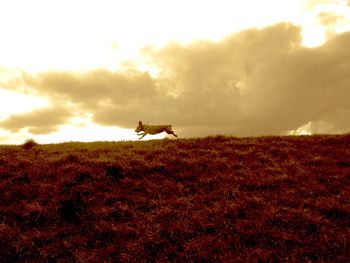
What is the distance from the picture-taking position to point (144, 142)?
2008 centimetres

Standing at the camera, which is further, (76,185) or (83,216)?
(76,185)

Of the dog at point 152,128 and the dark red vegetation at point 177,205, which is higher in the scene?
the dog at point 152,128

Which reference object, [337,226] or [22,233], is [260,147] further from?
[22,233]

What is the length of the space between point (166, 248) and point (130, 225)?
160 centimetres

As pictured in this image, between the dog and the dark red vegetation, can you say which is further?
the dog

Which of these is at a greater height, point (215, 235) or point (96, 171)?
point (96, 171)

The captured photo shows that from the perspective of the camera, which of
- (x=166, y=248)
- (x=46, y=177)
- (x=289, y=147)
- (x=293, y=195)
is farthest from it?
(x=289, y=147)

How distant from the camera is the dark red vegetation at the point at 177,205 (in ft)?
28.9

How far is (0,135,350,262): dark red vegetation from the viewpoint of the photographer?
8797 millimetres

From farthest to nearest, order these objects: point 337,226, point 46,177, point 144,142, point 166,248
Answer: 1. point 144,142
2. point 46,177
3. point 337,226
4. point 166,248

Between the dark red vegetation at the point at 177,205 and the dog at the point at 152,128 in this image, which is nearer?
the dark red vegetation at the point at 177,205

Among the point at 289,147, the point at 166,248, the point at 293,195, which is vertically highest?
the point at 289,147

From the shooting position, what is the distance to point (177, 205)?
11.1 m

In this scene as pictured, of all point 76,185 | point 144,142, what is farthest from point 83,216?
point 144,142
